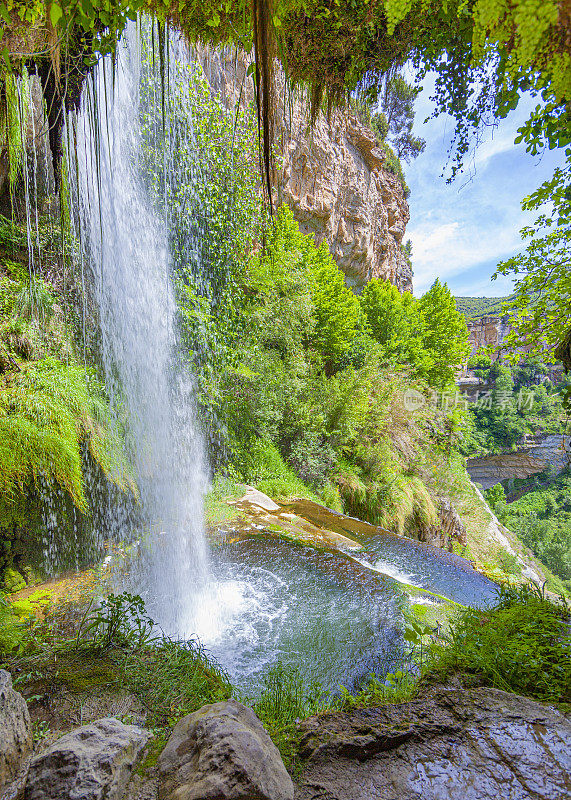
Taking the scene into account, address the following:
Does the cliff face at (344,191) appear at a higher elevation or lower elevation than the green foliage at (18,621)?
higher

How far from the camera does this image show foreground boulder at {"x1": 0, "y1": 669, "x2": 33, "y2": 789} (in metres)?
1.37

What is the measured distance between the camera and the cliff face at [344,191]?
13602 millimetres

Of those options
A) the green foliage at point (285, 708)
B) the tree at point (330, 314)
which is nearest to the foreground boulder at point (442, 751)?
the green foliage at point (285, 708)

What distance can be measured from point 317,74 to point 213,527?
6.15m

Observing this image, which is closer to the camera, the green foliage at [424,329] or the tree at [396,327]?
the tree at [396,327]

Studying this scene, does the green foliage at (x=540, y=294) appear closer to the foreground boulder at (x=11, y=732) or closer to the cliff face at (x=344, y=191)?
the foreground boulder at (x=11, y=732)

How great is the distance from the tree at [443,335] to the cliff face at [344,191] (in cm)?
529

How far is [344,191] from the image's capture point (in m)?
19.3

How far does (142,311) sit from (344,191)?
1692 cm

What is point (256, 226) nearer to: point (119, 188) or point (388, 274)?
point (119, 188)

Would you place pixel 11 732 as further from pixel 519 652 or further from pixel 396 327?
pixel 396 327

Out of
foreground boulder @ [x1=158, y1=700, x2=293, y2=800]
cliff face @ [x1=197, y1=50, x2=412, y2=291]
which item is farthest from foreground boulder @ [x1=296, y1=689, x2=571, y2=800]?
cliff face @ [x1=197, y1=50, x2=412, y2=291]

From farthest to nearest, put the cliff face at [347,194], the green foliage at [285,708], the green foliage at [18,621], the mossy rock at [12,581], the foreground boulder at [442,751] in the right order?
the cliff face at [347,194] < the mossy rock at [12,581] < the green foliage at [18,621] < the green foliage at [285,708] < the foreground boulder at [442,751]

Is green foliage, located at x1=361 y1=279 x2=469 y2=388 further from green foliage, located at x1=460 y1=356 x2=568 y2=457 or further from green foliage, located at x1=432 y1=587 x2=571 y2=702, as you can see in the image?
green foliage, located at x1=460 y1=356 x2=568 y2=457
